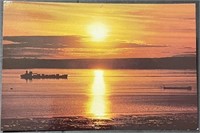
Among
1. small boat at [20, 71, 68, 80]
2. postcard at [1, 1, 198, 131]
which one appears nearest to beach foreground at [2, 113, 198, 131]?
postcard at [1, 1, 198, 131]

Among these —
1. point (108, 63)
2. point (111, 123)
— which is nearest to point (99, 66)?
point (108, 63)

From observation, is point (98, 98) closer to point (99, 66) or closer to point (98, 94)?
point (98, 94)

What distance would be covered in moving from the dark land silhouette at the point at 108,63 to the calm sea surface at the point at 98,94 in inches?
1.0

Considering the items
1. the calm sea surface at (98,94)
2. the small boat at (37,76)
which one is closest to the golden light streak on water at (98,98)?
the calm sea surface at (98,94)

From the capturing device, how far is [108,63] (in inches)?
81.7

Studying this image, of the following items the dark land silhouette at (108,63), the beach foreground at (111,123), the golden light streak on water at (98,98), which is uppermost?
the dark land silhouette at (108,63)


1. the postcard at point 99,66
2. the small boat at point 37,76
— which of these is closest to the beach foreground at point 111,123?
the postcard at point 99,66

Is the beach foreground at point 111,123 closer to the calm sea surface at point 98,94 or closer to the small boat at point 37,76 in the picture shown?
the calm sea surface at point 98,94

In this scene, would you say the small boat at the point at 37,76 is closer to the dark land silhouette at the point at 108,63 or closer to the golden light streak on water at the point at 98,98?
the dark land silhouette at the point at 108,63

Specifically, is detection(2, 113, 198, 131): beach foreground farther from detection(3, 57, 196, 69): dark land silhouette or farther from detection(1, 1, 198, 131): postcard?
detection(3, 57, 196, 69): dark land silhouette

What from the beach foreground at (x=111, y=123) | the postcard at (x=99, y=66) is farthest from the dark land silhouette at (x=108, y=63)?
the beach foreground at (x=111, y=123)

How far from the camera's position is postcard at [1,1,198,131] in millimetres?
2031

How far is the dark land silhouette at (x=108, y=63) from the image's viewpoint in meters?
2.04

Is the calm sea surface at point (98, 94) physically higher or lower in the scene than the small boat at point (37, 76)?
lower
